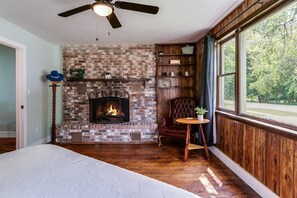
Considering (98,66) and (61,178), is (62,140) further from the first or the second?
(61,178)

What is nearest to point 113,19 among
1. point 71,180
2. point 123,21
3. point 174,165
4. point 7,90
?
point 123,21

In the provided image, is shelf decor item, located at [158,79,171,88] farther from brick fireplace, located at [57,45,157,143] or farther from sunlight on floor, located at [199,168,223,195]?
sunlight on floor, located at [199,168,223,195]

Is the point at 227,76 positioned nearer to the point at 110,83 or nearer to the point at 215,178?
the point at 215,178

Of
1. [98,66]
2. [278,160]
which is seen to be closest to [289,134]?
[278,160]

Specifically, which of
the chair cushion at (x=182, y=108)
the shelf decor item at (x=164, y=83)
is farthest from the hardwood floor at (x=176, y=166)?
the shelf decor item at (x=164, y=83)

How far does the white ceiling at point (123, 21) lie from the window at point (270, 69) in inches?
23.2

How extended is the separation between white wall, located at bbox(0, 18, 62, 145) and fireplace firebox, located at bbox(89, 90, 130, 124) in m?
0.87

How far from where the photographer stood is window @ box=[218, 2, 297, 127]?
1.83 metres

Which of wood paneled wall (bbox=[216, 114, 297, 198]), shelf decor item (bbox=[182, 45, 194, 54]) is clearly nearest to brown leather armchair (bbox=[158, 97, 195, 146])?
shelf decor item (bbox=[182, 45, 194, 54])

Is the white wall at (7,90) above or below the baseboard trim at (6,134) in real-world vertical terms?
above

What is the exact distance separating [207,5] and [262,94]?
1405 mm

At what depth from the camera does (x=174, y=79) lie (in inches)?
181

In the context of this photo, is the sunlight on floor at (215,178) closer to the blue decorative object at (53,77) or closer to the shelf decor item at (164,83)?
the shelf decor item at (164,83)

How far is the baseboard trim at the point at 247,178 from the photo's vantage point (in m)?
2.01
